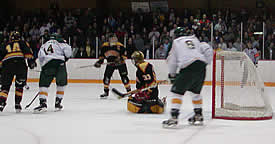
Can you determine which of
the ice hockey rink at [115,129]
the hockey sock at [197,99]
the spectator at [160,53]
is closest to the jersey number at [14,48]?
the ice hockey rink at [115,129]

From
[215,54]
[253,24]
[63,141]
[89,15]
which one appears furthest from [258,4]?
[63,141]

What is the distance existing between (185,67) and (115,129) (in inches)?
39.6

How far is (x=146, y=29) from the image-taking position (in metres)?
13.6

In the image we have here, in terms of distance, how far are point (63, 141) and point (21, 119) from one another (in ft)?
5.33

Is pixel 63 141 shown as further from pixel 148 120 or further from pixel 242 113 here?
pixel 242 113

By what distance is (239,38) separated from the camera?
1106 cm

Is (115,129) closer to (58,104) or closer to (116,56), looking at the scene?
(58,104)

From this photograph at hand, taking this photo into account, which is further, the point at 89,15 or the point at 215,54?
the point at 89,15

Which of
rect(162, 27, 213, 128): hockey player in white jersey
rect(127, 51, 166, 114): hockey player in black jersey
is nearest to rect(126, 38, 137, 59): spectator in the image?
rect(127, 51, 166, 114): hockey player in black jersey

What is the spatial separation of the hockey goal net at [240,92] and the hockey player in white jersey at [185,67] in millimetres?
696

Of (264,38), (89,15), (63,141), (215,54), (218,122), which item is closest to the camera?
(63,141)

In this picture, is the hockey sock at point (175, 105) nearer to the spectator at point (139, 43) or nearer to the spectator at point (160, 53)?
the spectator at point (160, 53)

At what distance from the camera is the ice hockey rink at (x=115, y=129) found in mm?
3879

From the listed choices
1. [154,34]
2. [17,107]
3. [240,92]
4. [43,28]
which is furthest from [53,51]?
[43,28]
